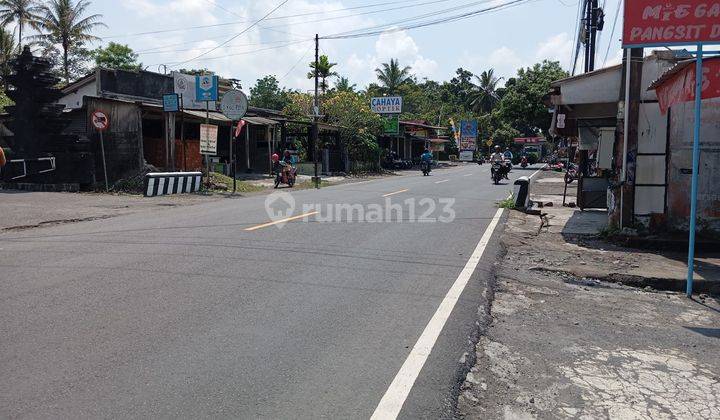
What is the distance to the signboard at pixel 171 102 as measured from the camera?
2097cm

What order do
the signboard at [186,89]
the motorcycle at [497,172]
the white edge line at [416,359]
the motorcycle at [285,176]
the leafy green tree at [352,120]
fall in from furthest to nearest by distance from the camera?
the leafy green tree at [352,120]
the signboard at [186,89]
the motorcycle at [497,172]
the motorcycle at [285,176]
the white edge line at [416,359]

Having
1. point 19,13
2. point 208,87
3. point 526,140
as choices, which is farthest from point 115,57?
point 526,140

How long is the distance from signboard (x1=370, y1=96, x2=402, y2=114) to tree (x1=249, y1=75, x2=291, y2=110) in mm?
18006

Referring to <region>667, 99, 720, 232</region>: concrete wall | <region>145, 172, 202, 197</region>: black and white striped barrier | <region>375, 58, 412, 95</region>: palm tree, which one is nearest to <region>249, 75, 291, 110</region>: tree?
<region>375, 58, 412, 95</region>: palm tree

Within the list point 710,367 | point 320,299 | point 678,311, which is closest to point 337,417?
point 320,299

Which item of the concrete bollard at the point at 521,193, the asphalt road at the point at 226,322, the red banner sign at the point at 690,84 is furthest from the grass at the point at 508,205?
the red banner sign at the point at 690,84

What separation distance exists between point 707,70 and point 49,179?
20.8m

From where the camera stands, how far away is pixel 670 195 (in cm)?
1030

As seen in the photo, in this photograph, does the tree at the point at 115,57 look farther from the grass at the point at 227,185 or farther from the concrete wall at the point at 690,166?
the concrete wall at the point at 690,166

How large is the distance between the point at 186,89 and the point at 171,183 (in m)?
10.0

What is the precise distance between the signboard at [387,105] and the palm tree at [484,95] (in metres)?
36.5

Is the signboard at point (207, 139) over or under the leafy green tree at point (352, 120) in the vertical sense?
under

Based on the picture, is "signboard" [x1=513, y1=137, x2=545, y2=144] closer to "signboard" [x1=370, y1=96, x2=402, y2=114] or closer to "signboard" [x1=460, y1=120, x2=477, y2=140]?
"signboard" [x1=460, y1=120, x2=477, y2=140]

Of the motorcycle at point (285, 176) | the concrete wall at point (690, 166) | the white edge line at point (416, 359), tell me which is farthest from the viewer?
the motorcycle at point (285, 176)
